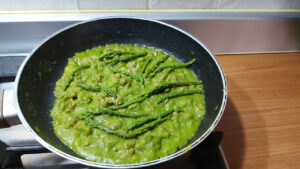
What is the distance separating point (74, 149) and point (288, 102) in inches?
68.5

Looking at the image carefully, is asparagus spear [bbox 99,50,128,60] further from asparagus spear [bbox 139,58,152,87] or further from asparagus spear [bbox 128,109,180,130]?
asparagus spear [bbox 128,109,180,130]

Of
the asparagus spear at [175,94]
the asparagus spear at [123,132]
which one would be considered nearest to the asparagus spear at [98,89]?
the asparagus spear at [123,132]

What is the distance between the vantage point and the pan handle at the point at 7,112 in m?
1.33

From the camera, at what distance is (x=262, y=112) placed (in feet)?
6.32

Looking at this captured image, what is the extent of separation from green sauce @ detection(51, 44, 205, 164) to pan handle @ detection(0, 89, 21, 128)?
24 centimetres

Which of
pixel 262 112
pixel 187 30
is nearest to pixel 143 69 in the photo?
pixel 187 30

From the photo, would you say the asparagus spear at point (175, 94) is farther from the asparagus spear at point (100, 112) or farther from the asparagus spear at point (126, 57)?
the asparagus spear at point (126, 57)

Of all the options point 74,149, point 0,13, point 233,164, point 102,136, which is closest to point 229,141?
point 233,164

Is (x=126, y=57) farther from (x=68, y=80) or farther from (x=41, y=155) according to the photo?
(x=41, y=155)

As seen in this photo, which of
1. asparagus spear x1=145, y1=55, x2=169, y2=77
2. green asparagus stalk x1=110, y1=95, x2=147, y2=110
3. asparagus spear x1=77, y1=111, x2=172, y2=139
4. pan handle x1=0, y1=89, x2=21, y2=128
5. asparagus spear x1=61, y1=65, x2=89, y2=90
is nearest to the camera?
pan handle x1=0, y1=89, x2=21, y2=128

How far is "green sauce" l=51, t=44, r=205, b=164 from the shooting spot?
1.42m

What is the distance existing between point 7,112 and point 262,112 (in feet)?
5.90

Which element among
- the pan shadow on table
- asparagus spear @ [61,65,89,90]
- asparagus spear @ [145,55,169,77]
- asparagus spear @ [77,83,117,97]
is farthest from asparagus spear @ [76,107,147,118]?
the pan shadow on table

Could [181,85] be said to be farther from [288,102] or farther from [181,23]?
[288,102]
